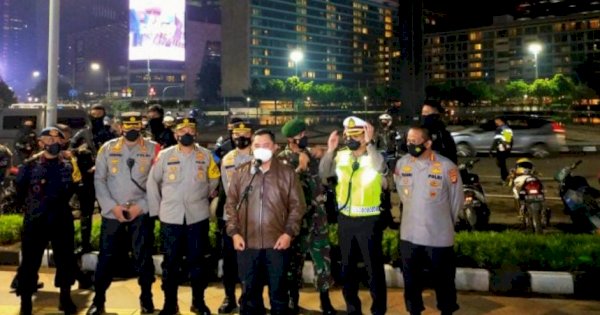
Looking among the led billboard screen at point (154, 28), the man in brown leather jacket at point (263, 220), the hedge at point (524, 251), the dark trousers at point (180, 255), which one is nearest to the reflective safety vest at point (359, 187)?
the man in brown leather jacket at point (263, 220)

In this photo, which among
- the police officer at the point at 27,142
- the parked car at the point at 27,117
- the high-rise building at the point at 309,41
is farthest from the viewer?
the high-rise building at the point at 309,41

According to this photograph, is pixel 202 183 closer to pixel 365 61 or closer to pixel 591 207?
pixel 591 207

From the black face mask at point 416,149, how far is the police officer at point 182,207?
1945mm

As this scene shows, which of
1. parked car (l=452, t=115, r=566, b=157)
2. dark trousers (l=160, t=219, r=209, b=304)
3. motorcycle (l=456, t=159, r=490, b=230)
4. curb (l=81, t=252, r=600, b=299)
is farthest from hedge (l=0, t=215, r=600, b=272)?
parked car (l=452, t=115, r=566, b=157)

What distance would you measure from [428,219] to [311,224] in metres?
1.10

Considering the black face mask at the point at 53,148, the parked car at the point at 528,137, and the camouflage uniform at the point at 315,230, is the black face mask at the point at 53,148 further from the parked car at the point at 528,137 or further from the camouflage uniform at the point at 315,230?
the parked car at the point at 528,137

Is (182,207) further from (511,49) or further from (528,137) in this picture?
(511,49)

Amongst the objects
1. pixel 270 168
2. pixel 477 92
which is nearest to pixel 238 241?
pixel 270 168

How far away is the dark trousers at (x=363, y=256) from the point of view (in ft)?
16.9

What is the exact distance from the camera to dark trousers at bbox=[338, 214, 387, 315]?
16.9 ft

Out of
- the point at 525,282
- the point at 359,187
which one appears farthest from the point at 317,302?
the point at 525,282

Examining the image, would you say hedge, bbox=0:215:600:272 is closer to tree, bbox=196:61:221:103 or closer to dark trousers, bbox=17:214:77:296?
dark trousers, bbox=17:214:77:296

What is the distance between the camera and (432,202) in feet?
16.6

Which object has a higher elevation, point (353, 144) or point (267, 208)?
point (353, 144)
